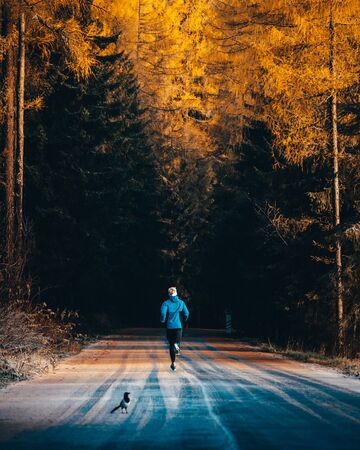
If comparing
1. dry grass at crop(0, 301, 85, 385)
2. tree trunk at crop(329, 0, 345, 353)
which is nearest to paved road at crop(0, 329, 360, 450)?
dry grass at crop(0, 301, 85, 385)

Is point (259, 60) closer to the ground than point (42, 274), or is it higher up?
higher up

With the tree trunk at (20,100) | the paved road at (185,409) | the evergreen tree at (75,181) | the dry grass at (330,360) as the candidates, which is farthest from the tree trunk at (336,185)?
the evergreen tree at (75,181)

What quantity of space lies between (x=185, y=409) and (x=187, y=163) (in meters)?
52.9

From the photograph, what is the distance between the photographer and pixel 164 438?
9180mm

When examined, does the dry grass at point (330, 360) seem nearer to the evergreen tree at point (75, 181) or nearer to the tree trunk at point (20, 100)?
the tree trunk at point (20, 100)

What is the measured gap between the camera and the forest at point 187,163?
2506 centimetres

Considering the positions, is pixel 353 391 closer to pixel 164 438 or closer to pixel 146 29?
pixel 164 438

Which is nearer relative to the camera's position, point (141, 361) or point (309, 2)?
point (141, 361)

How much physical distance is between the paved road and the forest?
5859 mm

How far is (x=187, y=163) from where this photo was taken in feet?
211

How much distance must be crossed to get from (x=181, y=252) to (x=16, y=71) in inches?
1511

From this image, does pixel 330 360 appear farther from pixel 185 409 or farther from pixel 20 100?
pixel 185 409

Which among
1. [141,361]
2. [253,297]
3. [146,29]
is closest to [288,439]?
[141,361]

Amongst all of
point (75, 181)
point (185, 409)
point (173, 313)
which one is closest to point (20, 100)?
point (173, 313)
